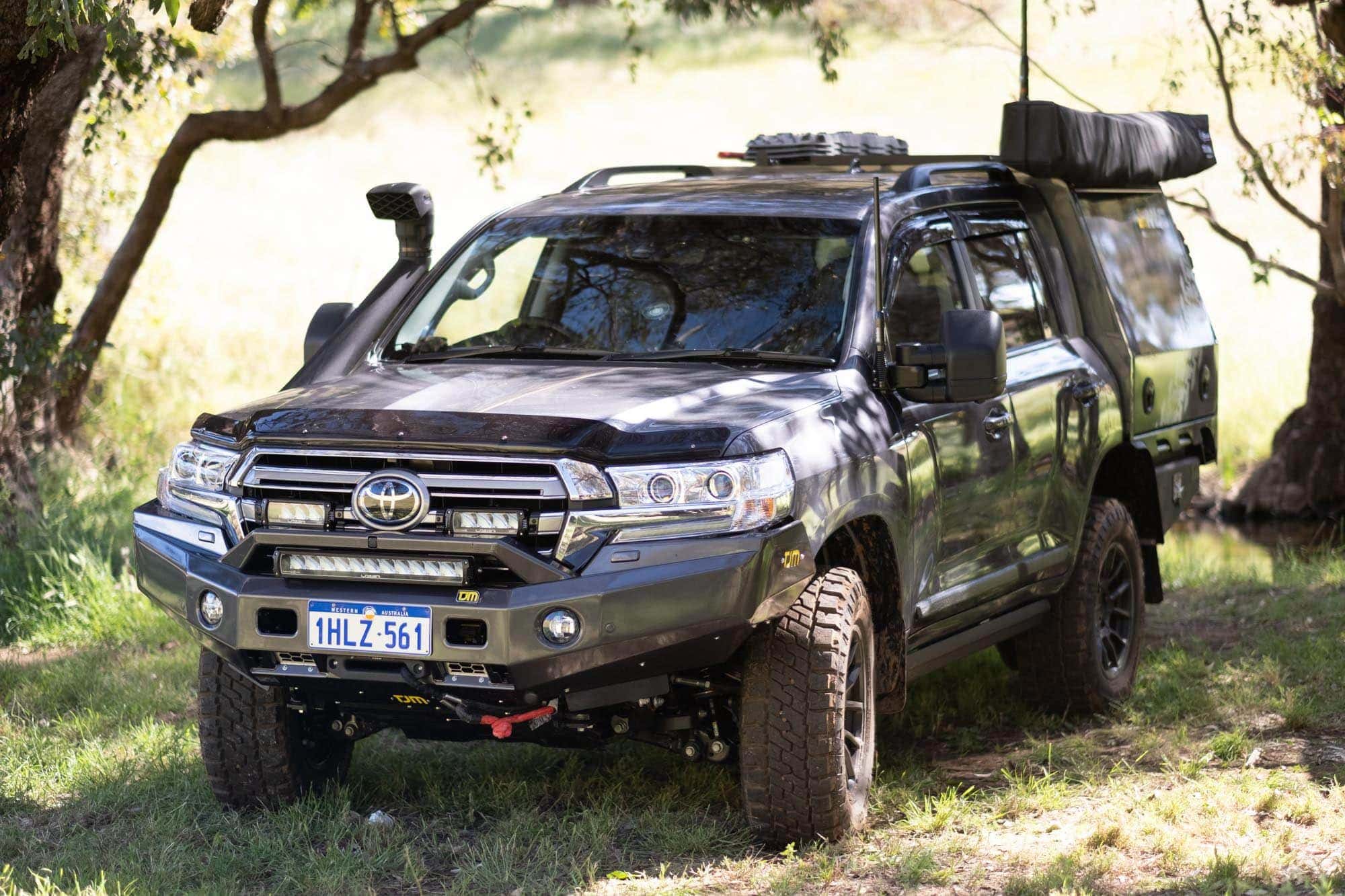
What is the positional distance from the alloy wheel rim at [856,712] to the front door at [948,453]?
15.0 inches

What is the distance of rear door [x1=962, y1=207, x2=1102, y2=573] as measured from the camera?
6.25 metres

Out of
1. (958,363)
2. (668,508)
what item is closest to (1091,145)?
(958,363)

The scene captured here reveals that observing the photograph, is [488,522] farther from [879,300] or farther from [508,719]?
[879,300]

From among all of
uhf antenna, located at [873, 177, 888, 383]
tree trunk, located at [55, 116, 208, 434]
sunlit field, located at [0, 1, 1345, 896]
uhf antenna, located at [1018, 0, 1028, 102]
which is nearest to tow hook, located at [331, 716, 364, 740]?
sunlit field, located at [0, 1, 1345, 896]

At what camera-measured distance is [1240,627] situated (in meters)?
8.30

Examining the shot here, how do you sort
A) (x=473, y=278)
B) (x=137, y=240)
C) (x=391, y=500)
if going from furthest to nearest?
(x=137, y=240), (x=473, y=278), (x=391, y=500)

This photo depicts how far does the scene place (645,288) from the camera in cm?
582

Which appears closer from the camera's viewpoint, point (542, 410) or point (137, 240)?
point (542, 410)

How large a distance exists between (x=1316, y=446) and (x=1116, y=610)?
651cm

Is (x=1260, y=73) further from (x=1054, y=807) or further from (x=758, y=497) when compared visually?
(x=758, y=497)

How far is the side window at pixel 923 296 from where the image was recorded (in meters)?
5.81

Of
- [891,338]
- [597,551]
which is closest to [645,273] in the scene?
[891,338]

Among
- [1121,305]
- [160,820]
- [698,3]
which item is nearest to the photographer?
[160,820]

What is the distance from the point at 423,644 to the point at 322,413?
29.8 inches
